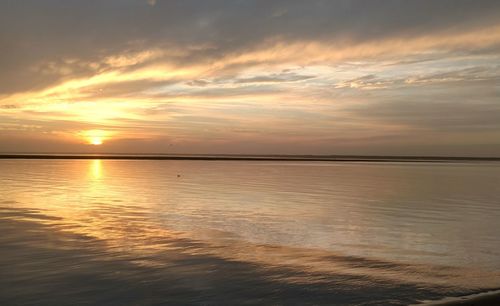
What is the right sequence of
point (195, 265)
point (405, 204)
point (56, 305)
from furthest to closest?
point (405, 204) < point (195, 265) < point (56, 305)

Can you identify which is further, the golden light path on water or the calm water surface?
the golden light path on water

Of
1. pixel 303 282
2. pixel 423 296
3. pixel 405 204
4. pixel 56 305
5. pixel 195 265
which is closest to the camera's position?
pixel 56 305

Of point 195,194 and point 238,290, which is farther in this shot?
point 195,194

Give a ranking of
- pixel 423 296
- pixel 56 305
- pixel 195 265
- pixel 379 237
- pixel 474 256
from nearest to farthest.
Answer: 1. pixel 56 305
2. pixel 423 296
3. pixel 195 265
4. pixel 474 256
5. pixel 379 237

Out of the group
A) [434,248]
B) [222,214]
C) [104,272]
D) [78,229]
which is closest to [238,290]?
[104,272]

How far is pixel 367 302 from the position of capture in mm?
10266

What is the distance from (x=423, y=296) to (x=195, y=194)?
76.2 ft

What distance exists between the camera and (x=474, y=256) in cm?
1512

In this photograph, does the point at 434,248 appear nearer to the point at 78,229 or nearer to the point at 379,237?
the point at 379,237

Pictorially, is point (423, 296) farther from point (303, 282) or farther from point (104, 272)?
point (104, 272)

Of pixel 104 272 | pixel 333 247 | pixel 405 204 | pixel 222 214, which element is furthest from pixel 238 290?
pixel 405 204

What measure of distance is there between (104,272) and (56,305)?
8.11 ft

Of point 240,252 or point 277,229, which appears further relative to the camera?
point 277,229

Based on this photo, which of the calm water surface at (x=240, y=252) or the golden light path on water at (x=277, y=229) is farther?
the golden light path on water at (x=277, y=229)
